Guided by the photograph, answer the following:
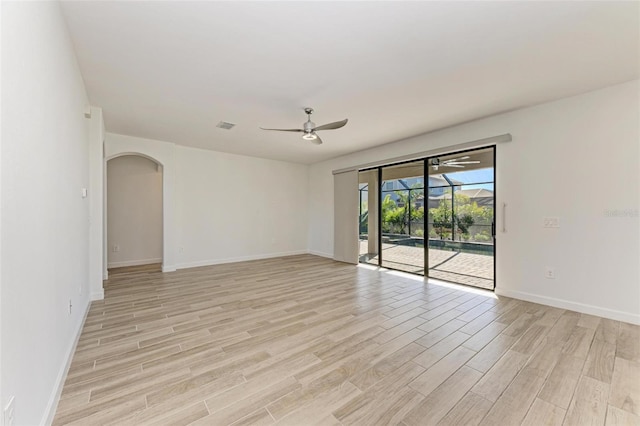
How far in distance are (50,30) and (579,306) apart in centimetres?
554

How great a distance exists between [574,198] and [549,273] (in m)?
0.99

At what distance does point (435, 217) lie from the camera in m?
4.79

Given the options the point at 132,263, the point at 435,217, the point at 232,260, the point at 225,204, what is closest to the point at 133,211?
the point at 132,263

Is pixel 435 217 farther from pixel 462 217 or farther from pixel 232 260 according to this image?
pixel 232 260

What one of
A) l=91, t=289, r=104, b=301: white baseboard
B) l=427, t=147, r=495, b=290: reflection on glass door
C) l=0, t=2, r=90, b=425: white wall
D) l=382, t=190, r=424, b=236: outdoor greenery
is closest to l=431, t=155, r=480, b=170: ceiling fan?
l=427, t=147, r=495, b=290: reflection on glass door

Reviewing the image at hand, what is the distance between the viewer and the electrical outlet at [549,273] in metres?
3.36

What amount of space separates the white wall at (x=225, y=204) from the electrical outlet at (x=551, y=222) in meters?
5.29

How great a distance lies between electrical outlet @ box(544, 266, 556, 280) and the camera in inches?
132

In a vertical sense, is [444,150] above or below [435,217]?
above

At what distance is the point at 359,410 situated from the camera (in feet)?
5.29

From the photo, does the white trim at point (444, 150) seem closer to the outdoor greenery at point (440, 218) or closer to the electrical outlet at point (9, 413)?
the outdoor greenery at point (440, 218)

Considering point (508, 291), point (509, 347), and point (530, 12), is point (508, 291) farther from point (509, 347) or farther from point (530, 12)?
point (530, 12)

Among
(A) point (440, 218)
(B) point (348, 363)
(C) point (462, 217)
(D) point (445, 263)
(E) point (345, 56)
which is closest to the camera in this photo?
(B) point (348, 363)

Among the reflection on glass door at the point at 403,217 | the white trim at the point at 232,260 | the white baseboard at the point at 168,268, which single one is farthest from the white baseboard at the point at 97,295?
the reflection on glass door at the point at 403,217
